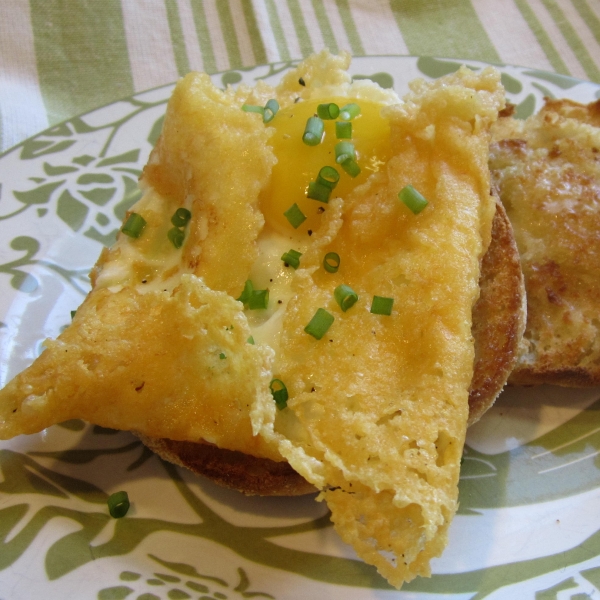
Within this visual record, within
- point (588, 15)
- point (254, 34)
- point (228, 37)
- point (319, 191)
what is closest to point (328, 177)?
point (319, 191)

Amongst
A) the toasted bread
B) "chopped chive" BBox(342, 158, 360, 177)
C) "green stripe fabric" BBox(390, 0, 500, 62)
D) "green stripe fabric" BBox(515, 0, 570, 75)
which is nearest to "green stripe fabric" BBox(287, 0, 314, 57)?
"green stripe fabric" BBox(390, 0, 500, 62)

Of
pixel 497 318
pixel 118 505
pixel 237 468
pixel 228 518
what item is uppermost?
pixel 497 318

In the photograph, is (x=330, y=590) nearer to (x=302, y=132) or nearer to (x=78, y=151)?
(x=302, y=132)

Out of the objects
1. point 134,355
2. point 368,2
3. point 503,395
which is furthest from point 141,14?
point 503,395

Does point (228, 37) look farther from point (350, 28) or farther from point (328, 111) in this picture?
point (328, 111)

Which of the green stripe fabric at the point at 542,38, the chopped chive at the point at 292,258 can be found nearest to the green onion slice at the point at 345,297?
the chopped chive at the point at 292,258

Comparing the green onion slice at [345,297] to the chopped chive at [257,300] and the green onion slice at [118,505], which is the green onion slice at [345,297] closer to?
the chopped chive at [257,300]

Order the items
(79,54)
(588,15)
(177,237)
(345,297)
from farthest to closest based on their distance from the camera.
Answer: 1. (588,15)
2. (79,54)
3. (177,237)
4. (345,297)
